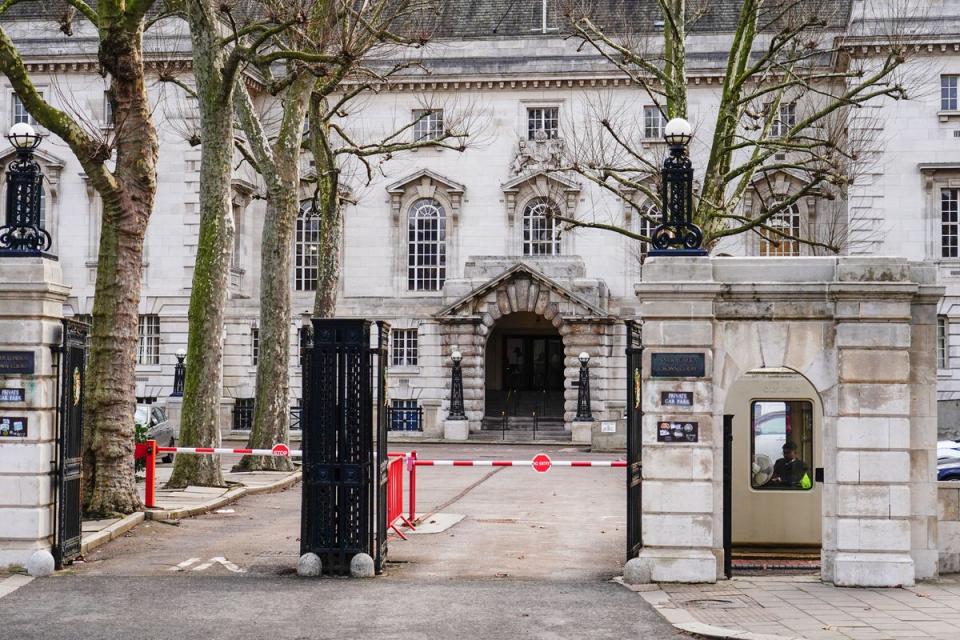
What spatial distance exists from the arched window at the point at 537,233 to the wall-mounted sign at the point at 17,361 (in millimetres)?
35328

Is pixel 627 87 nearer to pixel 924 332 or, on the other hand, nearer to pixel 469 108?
pixel 469 108

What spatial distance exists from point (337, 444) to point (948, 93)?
35658mm

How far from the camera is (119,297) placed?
58.2 ft

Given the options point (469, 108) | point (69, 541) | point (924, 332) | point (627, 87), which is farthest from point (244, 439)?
point (924, 332)

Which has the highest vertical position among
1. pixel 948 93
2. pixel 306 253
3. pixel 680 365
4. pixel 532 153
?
pixel 948 93

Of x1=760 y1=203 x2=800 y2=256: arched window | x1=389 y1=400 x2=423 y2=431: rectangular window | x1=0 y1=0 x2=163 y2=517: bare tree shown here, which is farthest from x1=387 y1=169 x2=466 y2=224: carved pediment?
x1=0 y1=0 x2=163 y2=517: bare tree

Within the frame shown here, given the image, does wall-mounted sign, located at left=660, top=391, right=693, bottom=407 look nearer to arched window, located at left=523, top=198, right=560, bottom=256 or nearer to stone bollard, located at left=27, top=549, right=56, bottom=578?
stone bollard, located at left=27, top=549, right=56, bottom=578

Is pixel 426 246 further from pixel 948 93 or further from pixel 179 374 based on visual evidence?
pixel 948 93

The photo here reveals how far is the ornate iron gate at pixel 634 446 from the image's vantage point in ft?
44.7

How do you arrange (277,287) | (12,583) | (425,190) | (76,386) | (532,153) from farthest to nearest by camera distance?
1. (425,190)
2. (532,153)
3. (277,287)
4. (76,386)
5. (12,583)

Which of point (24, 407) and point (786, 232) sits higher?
point (786, 232)

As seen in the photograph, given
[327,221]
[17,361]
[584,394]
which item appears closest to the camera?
[17,361]

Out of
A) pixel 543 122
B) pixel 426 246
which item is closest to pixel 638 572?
pixel 543 122

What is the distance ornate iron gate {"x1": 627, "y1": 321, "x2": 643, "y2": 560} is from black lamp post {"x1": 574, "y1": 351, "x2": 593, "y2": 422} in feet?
91.9
